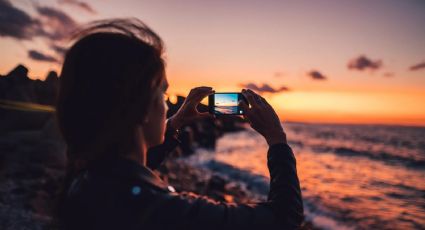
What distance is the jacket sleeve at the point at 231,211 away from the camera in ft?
3.57

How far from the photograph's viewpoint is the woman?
109cm

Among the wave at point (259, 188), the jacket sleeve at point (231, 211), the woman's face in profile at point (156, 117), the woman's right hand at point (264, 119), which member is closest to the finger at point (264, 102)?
the woman's right hand at point (264, 119)

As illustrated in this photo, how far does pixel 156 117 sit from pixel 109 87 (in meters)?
0.25

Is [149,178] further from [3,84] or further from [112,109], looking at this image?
[3,84]

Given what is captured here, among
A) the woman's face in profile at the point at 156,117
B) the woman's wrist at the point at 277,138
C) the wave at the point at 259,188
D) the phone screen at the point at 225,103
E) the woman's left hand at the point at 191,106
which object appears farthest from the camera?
the wave at the point at 259,188

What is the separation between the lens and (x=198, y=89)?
2.18 m

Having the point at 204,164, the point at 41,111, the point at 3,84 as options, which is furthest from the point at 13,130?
the point at 204,164

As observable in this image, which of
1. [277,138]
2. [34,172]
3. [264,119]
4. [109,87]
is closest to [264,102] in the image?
[264,119]

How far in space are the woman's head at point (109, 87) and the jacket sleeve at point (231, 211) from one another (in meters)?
0.30

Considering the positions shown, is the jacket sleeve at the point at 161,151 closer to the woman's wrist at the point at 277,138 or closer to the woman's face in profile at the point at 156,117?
the woman's face in profile at the point at 156,117

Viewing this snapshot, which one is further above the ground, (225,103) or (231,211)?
(225,103)

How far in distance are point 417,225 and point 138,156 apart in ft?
38.4

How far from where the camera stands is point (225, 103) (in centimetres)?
269

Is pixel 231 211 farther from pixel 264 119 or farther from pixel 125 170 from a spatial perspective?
pixel 264 119
